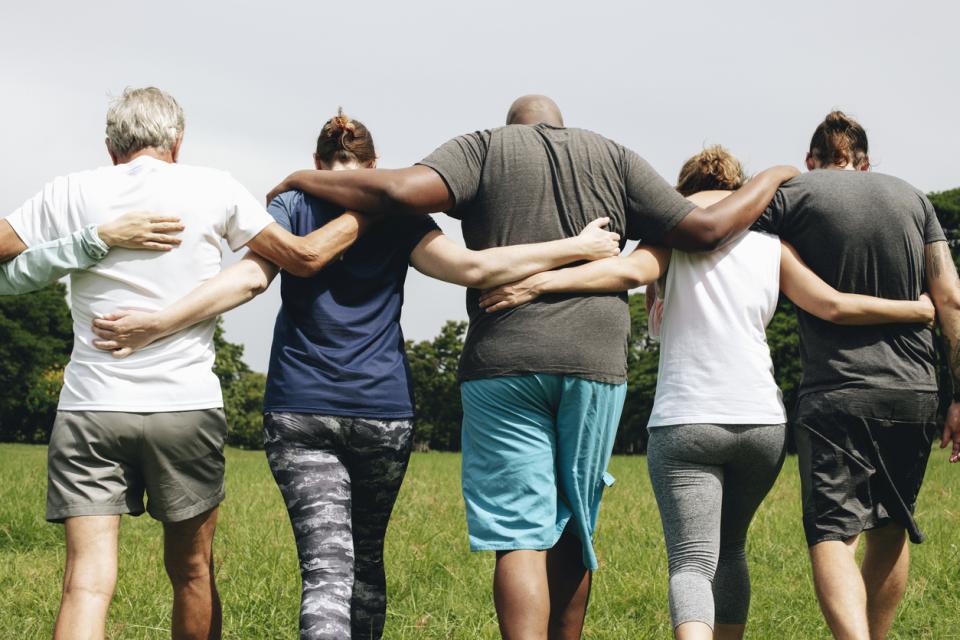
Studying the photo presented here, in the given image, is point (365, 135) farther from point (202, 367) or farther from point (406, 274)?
point (202, 367)

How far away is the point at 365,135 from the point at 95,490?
1.73 meters

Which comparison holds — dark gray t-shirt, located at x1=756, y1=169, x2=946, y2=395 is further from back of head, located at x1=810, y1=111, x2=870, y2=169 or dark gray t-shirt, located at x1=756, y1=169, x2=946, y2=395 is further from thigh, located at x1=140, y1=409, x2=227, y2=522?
thigh, located at x1=140, y1=409, x2=227, y2=522

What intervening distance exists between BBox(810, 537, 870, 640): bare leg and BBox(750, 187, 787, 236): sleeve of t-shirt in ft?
4.30

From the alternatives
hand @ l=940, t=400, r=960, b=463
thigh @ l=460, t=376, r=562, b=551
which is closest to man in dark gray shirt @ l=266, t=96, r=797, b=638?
thigh @ l=460, t=376, r=562, b=551

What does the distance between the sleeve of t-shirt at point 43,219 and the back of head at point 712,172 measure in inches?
99.4

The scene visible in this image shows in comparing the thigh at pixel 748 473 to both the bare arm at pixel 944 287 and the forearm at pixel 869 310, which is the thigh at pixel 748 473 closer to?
the forearm at pixel 869 310

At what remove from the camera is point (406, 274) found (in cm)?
400

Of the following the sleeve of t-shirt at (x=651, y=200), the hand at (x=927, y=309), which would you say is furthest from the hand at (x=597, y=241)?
the hand at (x=927, y=309)

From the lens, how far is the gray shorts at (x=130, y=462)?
355 cm

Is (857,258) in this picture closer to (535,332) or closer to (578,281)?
(578,281)

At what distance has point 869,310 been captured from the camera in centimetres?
396

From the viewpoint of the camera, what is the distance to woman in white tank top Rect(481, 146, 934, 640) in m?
3.75

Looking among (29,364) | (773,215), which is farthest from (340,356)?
(29,364)

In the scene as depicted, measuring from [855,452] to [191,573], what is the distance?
272cm
